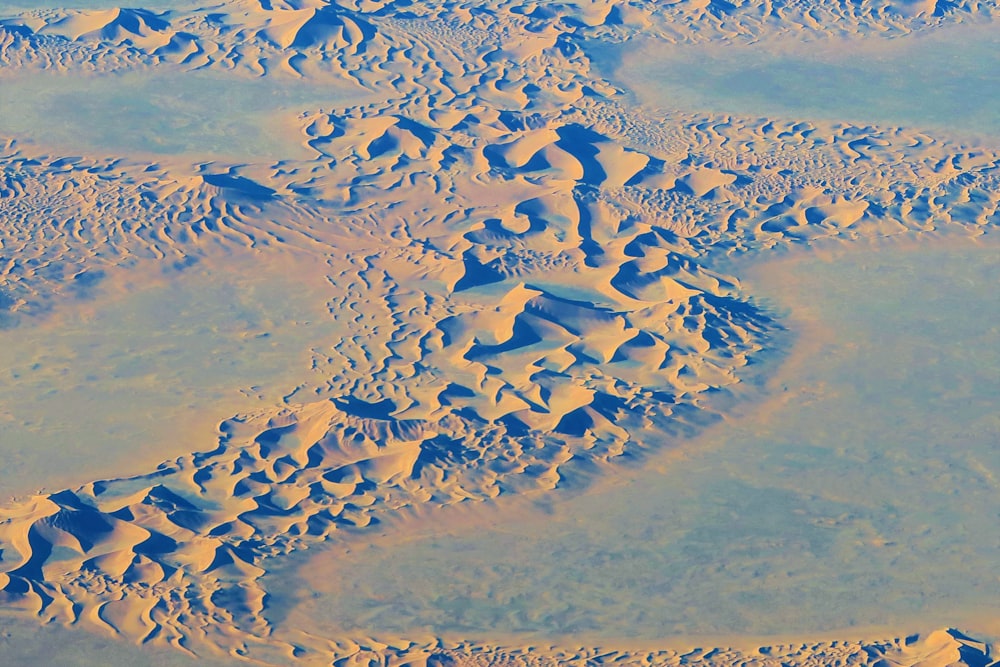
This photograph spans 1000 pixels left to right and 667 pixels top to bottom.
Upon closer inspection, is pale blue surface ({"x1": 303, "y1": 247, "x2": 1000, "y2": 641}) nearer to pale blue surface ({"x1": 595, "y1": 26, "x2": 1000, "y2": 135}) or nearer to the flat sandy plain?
the flat sandy plain

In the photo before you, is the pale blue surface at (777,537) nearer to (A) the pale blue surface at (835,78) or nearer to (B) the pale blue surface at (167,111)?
(A) the pale blue surface at (835,78)

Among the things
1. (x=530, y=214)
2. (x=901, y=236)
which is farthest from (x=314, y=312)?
(x=901, y=236)

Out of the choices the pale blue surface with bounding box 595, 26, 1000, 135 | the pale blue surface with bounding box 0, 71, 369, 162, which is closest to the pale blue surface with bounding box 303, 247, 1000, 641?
the pale blue surface with bounding box 595, 26, 1000, 135

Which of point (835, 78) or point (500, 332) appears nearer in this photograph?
point (500, 332)

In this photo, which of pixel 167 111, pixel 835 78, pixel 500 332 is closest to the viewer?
pixel 500 332

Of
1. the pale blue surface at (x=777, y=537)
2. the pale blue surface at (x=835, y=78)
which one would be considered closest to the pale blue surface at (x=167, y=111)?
the pale blue surface at (x=835, y=78)

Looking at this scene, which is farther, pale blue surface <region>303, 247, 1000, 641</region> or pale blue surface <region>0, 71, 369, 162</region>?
pale blue surface <region>0, 71, 369, 162</region>

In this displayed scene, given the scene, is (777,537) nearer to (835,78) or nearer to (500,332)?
(500,332)

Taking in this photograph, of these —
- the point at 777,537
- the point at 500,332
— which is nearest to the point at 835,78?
the point at 500,332
